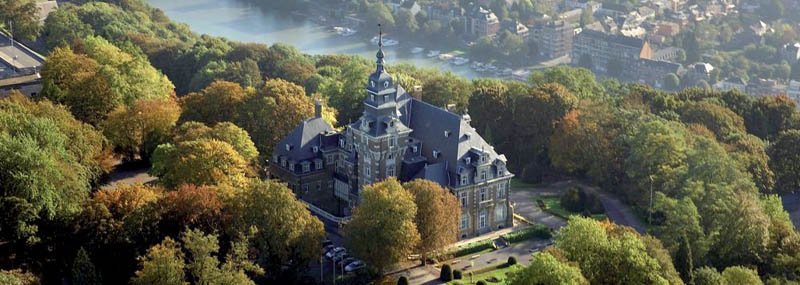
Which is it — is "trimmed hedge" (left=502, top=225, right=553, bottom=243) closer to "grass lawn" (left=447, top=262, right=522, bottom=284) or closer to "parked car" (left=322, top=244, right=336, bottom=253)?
"grass lawn" (left=447, top=262, right=522, bottom=284)

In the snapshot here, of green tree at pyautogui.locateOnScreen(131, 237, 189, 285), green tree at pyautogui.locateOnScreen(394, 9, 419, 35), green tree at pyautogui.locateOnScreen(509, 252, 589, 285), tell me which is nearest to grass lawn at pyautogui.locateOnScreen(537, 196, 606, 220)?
green tree at pyautogui.locateOnScreen(509, 252, 589, 285)

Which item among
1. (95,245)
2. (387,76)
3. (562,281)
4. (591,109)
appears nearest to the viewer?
(562,281)

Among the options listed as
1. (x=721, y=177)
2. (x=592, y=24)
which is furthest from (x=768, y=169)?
(x=592, y=24)

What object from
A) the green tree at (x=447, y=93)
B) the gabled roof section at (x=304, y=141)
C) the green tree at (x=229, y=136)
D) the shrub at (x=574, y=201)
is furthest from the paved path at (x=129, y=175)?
the shrub at (x=574, y=201)

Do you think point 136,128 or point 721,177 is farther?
point 136,128

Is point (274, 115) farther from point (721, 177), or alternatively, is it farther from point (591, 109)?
point (721, 177)

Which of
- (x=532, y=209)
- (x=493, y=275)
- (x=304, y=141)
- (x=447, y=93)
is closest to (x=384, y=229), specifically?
(x=493, y=275)

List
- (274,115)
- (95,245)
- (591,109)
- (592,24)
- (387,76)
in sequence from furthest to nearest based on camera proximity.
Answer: (592,24)
(591,109)
(274,115)
(387,76)
(95,245)
